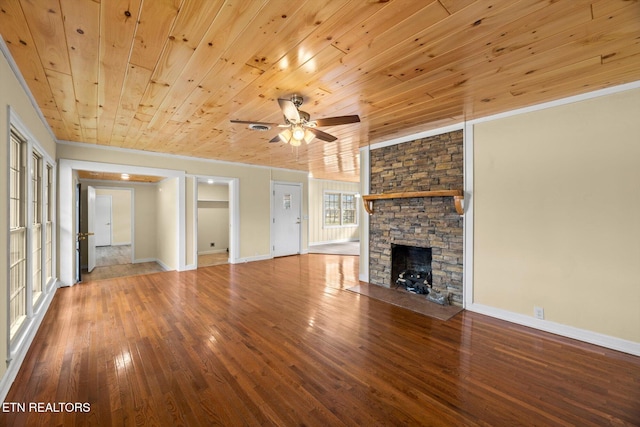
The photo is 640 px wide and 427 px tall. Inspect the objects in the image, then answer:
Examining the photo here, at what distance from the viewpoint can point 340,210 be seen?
411 inches

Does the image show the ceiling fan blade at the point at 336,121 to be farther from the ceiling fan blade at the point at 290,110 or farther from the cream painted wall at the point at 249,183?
the cream painted wall at the point at 249,183

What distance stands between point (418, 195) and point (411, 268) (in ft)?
4.43

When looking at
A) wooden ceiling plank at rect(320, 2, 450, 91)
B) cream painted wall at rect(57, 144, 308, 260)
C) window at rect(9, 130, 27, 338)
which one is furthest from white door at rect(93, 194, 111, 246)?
wooden ceiling plank at rect(320, 2, 450, 91)

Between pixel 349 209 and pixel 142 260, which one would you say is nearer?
pixel 142 260

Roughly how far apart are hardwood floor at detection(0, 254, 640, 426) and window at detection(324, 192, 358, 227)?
6591 mm

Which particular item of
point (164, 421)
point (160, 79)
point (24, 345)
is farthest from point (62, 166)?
point (164, 421)

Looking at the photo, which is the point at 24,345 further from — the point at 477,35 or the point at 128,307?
the point at 477,35

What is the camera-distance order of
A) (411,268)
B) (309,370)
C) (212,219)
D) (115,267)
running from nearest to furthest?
(309,370)
(411,268)
(115,267)
(212,219)

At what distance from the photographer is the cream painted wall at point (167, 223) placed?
18.3ft

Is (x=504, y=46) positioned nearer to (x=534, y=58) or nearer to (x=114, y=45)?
(x=534, y=58)

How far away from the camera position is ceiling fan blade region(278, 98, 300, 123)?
229 cm

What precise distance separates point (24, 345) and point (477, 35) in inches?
169

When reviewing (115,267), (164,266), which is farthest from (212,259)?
(115,267)

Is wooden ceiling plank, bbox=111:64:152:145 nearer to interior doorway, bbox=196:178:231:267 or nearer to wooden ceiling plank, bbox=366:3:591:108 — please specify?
wooden ceiling plank, bbox=366:3:591:108
